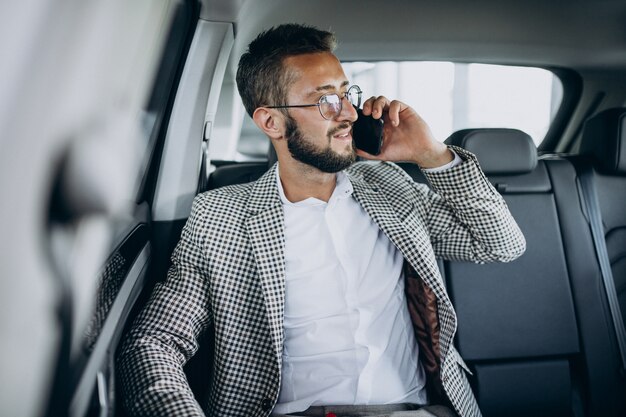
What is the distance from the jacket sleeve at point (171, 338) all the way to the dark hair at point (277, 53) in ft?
1.21

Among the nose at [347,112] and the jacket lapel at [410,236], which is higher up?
the nose at [347,112]

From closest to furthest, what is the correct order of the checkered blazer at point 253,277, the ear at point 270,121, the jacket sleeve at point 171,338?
the jacket sleeve at point 171,338 → the checkered blazer at point 253,277 → the ear at point 270,121

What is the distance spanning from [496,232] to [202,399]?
92cm

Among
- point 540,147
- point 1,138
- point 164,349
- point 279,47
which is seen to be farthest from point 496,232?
point 540,147

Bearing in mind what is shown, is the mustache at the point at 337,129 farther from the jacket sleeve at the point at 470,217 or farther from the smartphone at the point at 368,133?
the jacket sleeve at the point at 470,217

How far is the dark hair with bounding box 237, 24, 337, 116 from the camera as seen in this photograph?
1603 mm

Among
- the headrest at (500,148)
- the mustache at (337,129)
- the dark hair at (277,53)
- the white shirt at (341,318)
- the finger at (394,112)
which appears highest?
the dark hair at (277,53)

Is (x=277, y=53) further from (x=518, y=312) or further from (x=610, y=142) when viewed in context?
(x=610, y=142)

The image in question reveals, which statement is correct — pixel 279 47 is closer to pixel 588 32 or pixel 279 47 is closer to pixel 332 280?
pixel 332 280

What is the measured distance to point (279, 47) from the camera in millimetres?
1625

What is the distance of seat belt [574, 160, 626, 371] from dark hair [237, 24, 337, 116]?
41.2 inches

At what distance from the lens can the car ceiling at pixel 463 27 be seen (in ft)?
6.51

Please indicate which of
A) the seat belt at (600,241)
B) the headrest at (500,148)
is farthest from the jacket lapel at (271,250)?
the seat belt at (600,241)

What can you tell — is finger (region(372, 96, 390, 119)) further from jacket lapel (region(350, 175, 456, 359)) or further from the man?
jacket lapel (region(350, 175, 456, 359))
